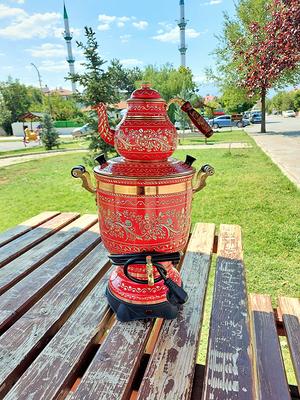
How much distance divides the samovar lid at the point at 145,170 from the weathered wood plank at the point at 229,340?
0.56 metres

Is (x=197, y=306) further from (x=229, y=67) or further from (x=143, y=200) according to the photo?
(x=229, y=67)

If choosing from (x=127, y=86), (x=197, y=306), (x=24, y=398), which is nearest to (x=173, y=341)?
(x=197, y=306)

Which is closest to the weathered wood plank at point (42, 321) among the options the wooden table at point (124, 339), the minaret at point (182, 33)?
the wooden table at point (124, 339)

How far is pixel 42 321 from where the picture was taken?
1155 mm

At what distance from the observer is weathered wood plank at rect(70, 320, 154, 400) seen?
86cm

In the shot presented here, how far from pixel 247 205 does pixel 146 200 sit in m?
3.71

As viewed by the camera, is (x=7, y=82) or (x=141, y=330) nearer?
(x=141, y=330)

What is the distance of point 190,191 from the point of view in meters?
1.19

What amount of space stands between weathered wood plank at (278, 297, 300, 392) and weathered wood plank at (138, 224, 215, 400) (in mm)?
345

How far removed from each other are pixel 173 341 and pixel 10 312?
25.8 inches

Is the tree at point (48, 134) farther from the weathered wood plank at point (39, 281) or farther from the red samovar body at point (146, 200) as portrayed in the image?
the red samovar body at point (146, 200)

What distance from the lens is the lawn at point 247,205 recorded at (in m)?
2.77

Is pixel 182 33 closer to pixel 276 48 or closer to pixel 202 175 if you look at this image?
pixel 276 48

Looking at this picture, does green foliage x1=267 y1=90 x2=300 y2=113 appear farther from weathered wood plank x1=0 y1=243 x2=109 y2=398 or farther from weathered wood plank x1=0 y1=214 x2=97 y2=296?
weathered wood plank x1=0 y1=243 x2=109 y2=398
